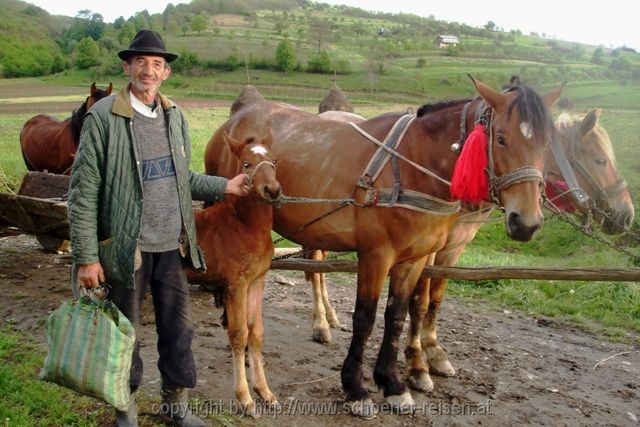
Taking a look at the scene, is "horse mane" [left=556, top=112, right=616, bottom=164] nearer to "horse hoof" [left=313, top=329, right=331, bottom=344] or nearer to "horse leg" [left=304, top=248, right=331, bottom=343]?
"horse leg" [left=304, top=248, right=331, bottom=343]

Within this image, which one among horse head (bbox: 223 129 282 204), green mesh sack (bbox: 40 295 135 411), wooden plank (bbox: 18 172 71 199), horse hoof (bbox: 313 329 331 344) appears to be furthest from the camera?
wooden plank (bbox: 18 172 71 199)

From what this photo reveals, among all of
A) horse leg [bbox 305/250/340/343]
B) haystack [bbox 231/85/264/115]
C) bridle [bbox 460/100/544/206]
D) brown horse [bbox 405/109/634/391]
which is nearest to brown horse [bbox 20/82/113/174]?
haystack [bbox 231/85/264/115]

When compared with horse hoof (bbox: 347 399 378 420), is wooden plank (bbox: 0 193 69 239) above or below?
above

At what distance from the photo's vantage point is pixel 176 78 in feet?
168

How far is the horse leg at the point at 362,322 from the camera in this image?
4.04 m

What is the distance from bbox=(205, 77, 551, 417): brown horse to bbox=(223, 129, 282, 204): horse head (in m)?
0.66

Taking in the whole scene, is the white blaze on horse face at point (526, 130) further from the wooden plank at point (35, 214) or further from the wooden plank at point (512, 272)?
the wooden plank at point (35, 214)

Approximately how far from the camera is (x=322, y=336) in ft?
18.6

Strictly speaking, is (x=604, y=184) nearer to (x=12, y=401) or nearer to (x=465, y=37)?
(x=12, y=401)

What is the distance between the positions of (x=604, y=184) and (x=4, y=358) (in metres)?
5.26

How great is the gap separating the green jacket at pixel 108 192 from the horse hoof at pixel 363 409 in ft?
6.57

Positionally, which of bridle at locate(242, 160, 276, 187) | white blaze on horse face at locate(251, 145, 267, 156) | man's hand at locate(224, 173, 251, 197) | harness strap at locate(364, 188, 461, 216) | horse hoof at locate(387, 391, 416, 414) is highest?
white blaze on horse face at locate(251, 145, 267, 156)

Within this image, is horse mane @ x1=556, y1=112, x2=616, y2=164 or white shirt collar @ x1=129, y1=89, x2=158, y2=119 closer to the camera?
white shirt collar @ x1=129, y1=89, x2=158, y2=119

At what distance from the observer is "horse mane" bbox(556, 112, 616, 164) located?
4691 millimetres
